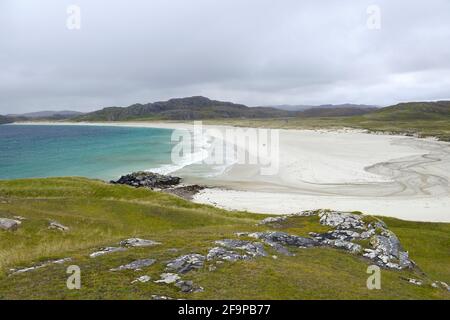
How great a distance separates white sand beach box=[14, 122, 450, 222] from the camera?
5669 centimetres

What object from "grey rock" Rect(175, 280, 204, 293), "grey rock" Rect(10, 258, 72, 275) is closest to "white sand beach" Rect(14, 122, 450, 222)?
"grey rock" Rect(10, 258, 72, 275)

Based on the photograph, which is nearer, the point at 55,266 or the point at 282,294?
the point at 282,294

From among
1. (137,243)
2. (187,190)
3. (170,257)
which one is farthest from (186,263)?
(187,190)

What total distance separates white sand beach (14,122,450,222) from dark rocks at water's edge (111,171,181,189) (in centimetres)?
512

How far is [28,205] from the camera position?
118ft

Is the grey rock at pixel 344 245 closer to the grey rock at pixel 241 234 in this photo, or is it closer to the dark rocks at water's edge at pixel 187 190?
the grey rock at pixel 241 234

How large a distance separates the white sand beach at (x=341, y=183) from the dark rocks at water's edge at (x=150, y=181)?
5123mm

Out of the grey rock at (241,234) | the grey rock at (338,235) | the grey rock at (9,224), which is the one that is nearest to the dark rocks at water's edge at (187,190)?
the grey rock at (9,224)

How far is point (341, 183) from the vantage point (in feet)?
241

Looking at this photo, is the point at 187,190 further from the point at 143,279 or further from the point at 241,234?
the point at 143,279

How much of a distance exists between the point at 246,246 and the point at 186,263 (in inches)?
170
